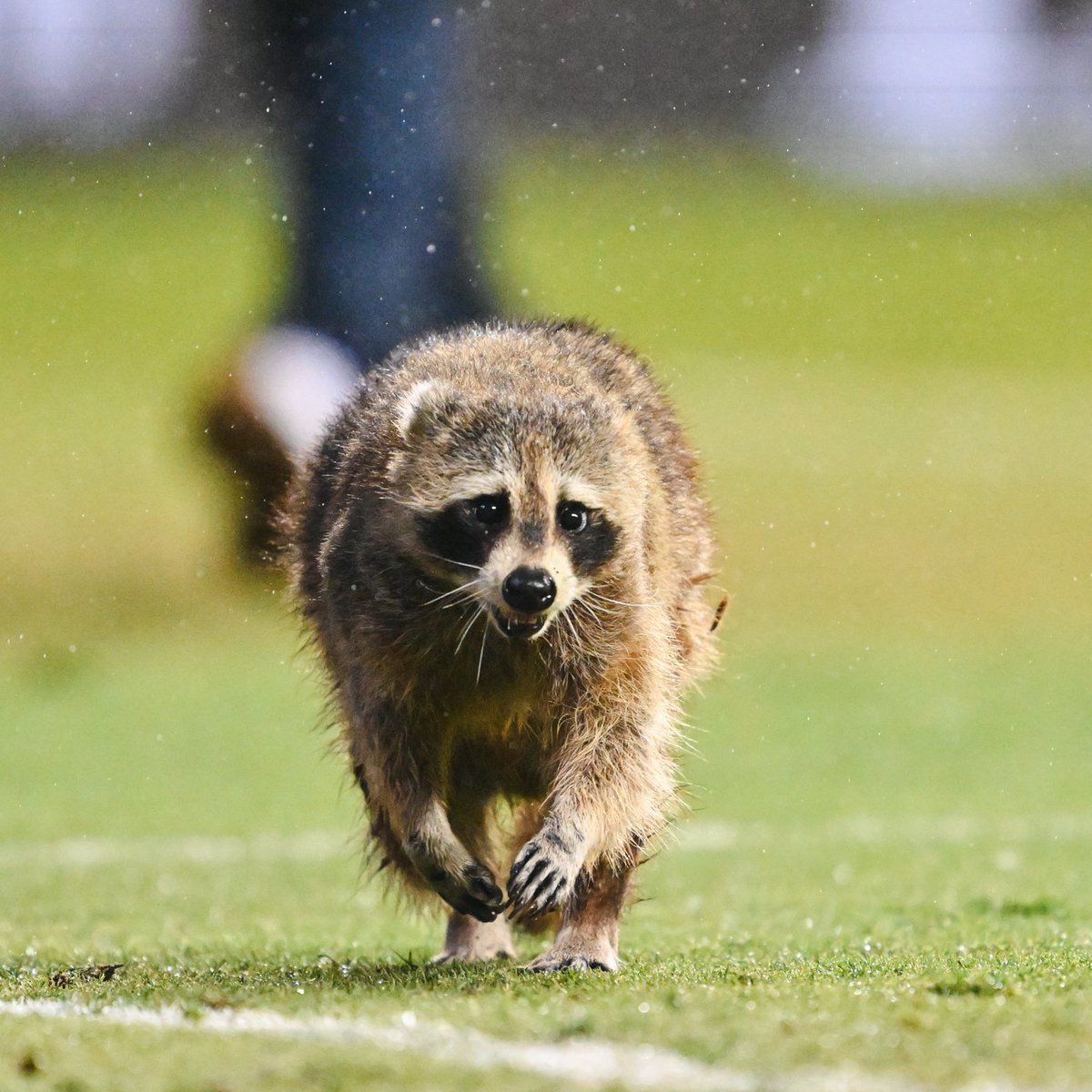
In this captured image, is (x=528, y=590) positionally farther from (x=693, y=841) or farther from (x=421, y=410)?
(x=693, y=841)

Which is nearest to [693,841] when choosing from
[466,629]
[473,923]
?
[473,923]

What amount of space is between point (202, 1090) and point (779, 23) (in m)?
30.1

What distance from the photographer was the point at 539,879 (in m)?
6.01

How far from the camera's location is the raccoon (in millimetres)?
6086

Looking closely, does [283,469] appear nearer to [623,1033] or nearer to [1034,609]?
[623,1033]

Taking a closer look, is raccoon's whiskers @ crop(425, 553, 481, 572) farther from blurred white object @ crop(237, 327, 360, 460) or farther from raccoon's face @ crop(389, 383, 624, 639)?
blurred white object @ crop(237, 327, 360, 460)

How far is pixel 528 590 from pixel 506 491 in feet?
1.44

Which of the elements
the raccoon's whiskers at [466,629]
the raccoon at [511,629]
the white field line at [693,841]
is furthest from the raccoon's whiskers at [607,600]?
the white field line at [693,841]

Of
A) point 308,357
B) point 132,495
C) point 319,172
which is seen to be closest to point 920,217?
point 132,495

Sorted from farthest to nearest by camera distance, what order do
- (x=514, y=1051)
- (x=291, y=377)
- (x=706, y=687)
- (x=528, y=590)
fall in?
1. (x=706, y=687)
2. (x=291, y=377)
3. (x=528, y=590)
4. (x=514, y=1051)

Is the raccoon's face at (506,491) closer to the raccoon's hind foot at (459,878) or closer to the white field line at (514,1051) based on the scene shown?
the raccoon's hind foot at (459,878)

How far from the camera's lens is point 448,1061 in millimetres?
4414

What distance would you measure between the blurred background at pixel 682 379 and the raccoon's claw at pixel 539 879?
5.77 feet

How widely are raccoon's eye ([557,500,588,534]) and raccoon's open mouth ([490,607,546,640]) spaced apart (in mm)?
396
